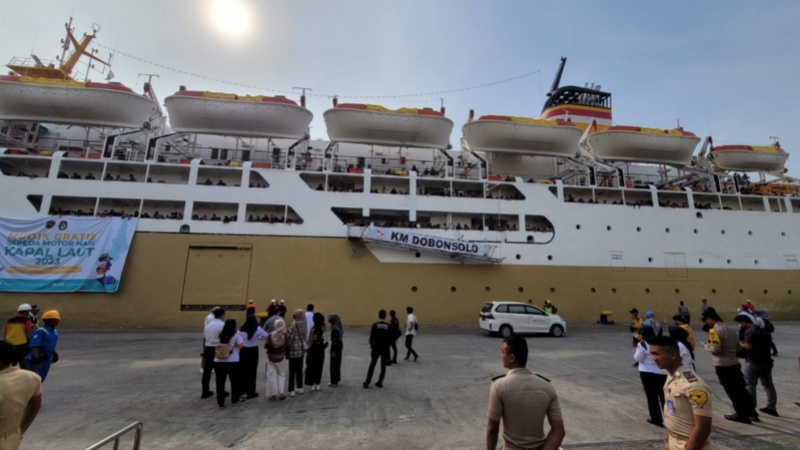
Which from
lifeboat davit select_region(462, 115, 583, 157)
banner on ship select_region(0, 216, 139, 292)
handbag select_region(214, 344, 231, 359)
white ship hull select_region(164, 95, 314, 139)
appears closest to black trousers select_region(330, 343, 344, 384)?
handbag select_region(214, 344, 231, 359)

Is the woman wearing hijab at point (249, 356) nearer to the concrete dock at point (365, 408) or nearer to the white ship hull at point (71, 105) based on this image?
the concrete dock at point (365, 408)

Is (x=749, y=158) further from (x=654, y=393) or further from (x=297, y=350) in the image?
(x=297, y=350)

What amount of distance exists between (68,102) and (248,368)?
1775cm

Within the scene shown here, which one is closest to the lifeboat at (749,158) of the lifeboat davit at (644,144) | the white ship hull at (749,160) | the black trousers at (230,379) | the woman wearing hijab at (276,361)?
the white ship hull at (749,160)

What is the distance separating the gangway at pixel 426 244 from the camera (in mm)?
14961

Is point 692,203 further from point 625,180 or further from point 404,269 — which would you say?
Answer: point 404,269

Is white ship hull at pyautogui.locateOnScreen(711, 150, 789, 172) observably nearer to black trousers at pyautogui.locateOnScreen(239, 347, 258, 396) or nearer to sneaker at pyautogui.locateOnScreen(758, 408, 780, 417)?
sneaker at pyautogui.locateOnScreen(758, 408, 780, 417)

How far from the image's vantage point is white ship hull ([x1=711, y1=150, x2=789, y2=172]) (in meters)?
20.0

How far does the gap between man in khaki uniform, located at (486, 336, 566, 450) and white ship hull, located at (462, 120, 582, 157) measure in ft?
55.6

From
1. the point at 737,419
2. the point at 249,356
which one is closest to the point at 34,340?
the point at 249,356

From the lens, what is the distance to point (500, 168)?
20.1 metres

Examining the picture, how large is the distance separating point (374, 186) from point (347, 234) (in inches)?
141

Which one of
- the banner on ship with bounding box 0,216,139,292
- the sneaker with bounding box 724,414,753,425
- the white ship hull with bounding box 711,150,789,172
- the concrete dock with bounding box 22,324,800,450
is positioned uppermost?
the white ship hull with bounding box 711,150,789,172

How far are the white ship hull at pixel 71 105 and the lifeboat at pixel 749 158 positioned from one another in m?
30.3
